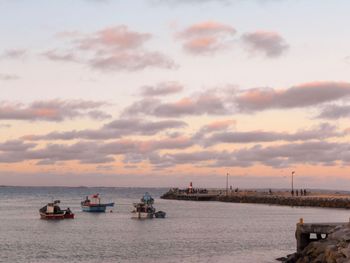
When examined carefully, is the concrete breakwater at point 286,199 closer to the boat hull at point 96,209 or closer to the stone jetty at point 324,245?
the boat hull at point 96,209

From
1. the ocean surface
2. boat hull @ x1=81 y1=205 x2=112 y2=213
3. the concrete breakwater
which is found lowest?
the ocean surface

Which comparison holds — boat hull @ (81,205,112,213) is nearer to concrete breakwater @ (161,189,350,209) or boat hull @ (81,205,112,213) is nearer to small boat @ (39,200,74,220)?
small boat @ (39,200,74,220)

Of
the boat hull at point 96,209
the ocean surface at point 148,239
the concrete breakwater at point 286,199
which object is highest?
the concrete breakwater at point 286,199

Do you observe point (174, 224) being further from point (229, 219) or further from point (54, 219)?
point (54, 219)

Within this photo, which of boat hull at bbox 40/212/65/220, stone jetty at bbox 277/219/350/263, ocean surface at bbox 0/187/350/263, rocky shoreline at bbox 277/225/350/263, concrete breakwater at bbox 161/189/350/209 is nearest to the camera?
rocky shoreline at bbox 277/225/350/263

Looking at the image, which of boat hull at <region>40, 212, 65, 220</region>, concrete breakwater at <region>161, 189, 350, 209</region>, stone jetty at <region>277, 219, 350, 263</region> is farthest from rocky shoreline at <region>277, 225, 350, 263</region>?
concrete breakwater at <region>161, 189, 350, 209</region>

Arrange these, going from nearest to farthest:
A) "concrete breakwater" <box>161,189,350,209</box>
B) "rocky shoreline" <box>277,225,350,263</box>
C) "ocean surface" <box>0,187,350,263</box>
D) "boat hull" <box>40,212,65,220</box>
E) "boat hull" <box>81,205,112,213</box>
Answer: "rocky shoreline" <box>277,225,350,263</box> → "ocean surface" <box>0,187,350,263</box> → "boat hull" <box>40,212,65,220</box> → "boat hull" <box>81,205,112,213</box> → "concrete breakwater" <box>161,189,350,209</box>

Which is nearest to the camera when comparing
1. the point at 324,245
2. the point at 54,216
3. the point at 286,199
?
the point at 324,245

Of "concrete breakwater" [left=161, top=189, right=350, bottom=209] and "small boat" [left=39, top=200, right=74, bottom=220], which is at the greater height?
"concrete breakwater" [left=161, top=189, right=350, bottom=209]

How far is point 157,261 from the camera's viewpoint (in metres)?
53.0

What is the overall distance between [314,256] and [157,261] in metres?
14.0

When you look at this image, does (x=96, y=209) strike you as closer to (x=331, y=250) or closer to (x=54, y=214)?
(x=54, y=214)

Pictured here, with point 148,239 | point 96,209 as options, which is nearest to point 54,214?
point 96,209

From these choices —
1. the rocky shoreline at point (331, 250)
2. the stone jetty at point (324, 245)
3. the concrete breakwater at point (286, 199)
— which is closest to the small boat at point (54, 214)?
the stone jetty at point (324, 245)
